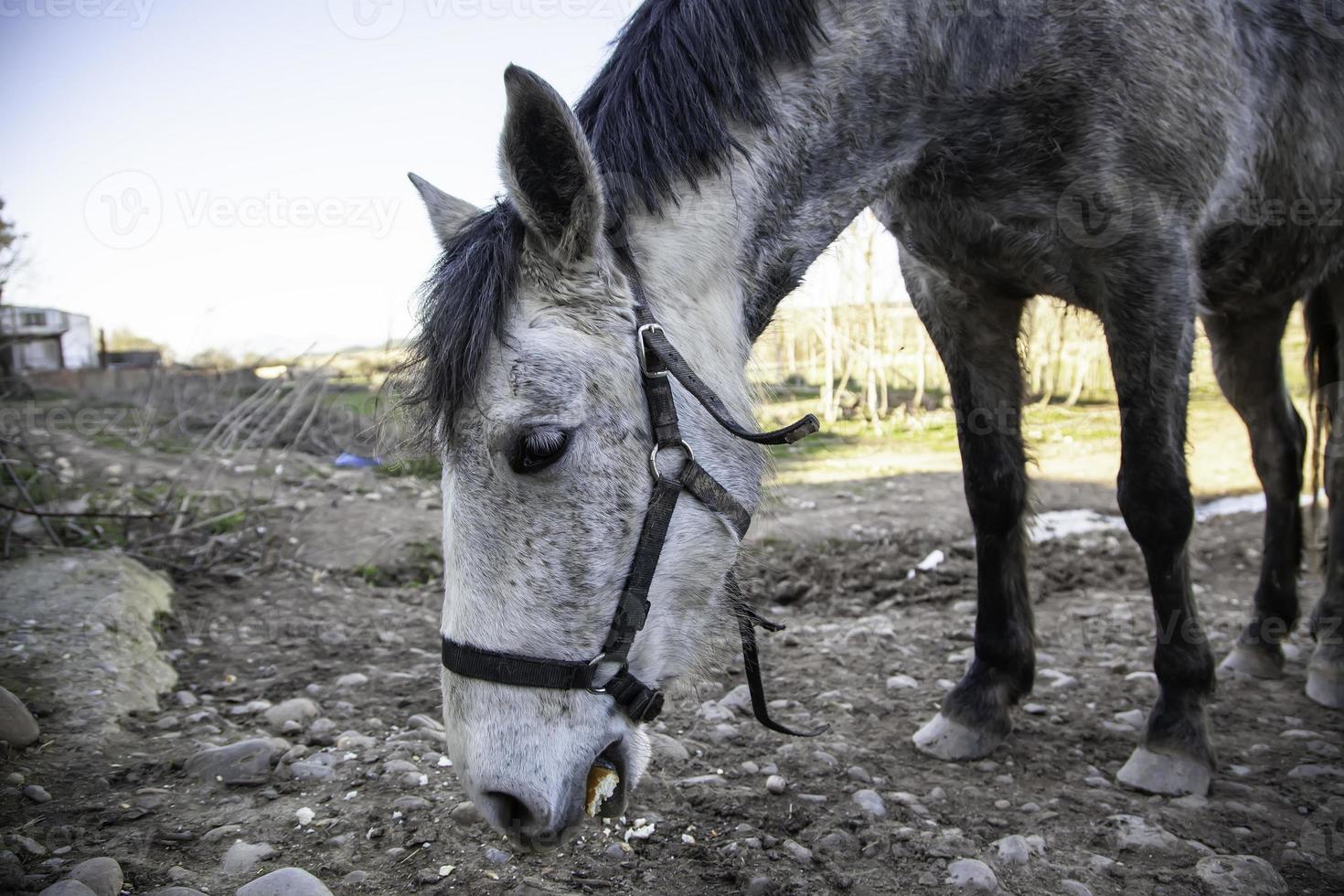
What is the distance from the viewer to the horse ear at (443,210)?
2.11 m

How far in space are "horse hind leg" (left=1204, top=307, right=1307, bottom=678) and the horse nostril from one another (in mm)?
3286

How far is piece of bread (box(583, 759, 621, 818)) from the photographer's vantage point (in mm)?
1685

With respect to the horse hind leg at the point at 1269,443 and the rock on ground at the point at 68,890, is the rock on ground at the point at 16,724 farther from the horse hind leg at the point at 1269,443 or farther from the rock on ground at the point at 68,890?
the horse hind leg at the point at 1269,443

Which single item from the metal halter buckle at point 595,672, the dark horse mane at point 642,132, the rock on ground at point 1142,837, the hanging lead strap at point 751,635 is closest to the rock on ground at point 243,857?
the metal halter buckle at point 595,672

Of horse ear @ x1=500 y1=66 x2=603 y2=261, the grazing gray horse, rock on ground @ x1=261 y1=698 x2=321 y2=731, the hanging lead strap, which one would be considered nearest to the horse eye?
the grazing gray horse

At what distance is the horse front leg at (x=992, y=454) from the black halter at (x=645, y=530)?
1.40 m

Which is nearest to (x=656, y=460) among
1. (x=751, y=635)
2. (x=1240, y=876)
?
(x=751, y=635)

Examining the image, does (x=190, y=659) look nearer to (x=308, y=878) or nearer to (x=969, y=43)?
(x=308, y=878)

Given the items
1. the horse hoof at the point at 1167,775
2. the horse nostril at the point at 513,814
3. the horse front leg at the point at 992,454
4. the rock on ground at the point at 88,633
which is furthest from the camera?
the horse front leg at the point at 992,454

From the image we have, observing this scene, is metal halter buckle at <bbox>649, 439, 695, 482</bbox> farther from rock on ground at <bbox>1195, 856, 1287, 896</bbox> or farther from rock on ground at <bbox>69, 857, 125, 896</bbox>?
rock on ground at <bbox>1195, 856, 1287, 896</bbox>

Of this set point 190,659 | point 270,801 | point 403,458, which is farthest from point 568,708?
point 190,659

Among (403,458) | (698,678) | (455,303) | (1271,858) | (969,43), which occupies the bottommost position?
(1271,858)

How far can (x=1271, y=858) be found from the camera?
2.11 m

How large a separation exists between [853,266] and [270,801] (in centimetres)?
1080
